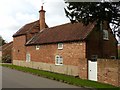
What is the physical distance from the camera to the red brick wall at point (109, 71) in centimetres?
2275

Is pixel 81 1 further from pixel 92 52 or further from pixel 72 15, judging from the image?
pixel 92 52

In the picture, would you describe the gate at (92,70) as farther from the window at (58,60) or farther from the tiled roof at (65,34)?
the window at (58,60)

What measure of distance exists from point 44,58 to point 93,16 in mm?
19633

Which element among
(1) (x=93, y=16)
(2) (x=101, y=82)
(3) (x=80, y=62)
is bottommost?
(2) (x=101, y=82)

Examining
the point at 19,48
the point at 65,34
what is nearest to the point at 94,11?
the point at 65,34

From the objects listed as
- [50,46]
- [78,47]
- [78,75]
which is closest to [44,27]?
[50,46]

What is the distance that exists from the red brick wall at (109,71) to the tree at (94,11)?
3842 millimetres

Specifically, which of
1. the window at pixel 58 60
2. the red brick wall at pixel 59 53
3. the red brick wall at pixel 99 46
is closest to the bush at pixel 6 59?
the red brick wall at pixel 59 53

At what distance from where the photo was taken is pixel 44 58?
137ft

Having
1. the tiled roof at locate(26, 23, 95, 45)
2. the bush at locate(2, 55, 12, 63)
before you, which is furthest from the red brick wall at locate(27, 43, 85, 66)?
the bush at locate(2, 55, 12, 63)

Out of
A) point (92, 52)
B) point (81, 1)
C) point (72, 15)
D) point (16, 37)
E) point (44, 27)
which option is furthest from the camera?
point (16, 37)

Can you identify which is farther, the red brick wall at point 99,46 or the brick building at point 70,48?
the red brick wall at point 99,46

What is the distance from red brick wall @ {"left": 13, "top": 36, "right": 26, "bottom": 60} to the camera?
5160 cm

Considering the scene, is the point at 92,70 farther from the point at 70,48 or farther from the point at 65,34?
the point at 65,34
